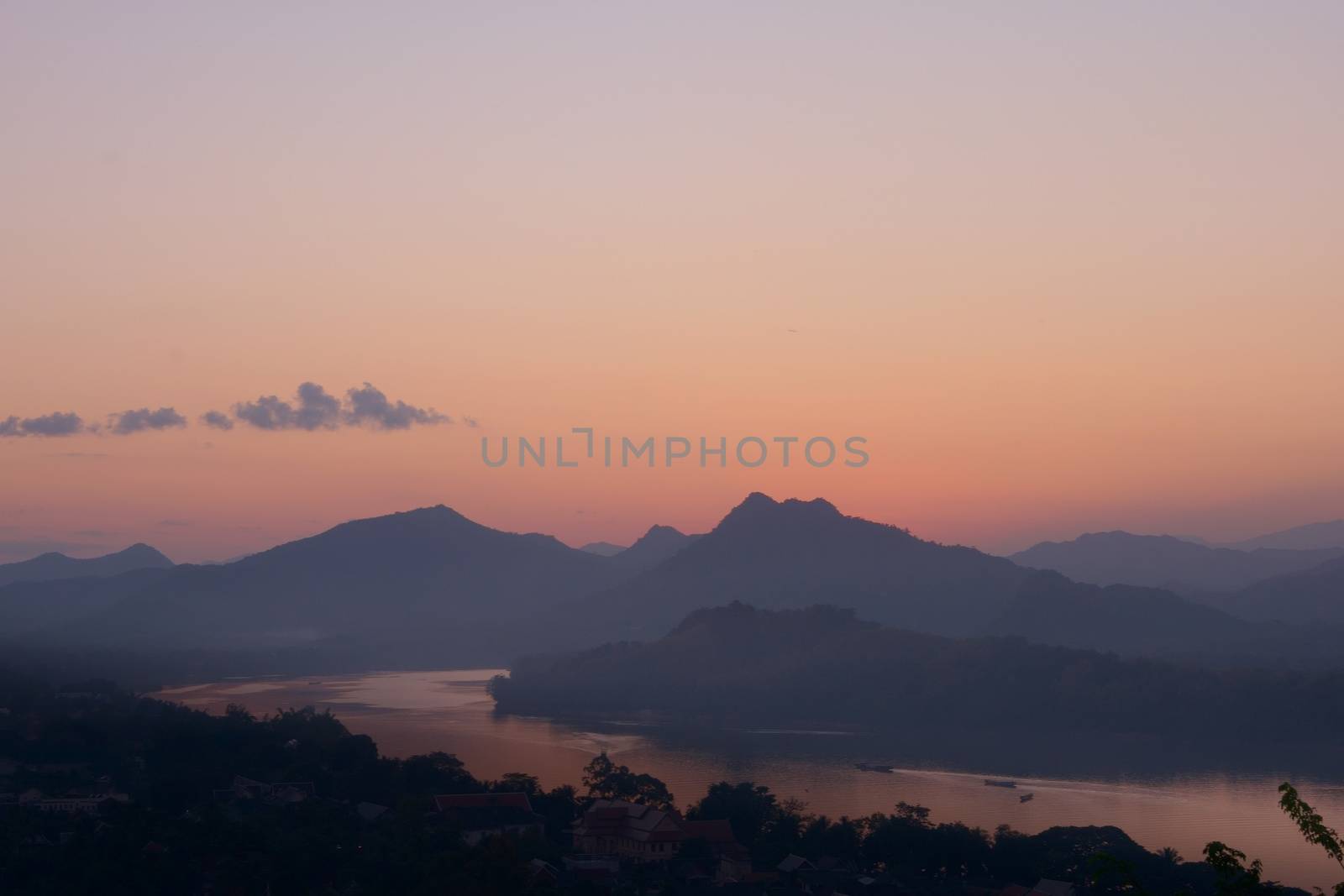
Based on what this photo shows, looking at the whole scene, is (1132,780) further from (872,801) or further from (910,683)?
(910,683)

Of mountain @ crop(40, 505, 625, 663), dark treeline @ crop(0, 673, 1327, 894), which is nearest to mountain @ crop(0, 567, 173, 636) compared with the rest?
mountain @ crop(40, 505, 625, 663)

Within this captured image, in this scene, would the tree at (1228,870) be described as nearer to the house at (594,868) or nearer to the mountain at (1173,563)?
the house at (594,868)

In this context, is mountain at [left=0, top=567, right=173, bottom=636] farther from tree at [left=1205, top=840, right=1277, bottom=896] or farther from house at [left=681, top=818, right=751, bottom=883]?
tree at [left=1205, top=840, right=1277, bottom=896]

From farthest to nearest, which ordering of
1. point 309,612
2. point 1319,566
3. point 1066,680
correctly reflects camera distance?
1. point 309,612
2. point 1319,566
3. point 1066,680

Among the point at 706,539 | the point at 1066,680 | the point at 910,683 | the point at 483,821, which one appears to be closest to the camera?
the point at 483,821

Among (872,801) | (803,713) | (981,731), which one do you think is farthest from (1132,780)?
(803,713)

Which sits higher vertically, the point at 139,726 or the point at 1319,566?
the point at 1319,566

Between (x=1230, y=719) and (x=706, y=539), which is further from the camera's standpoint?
(x=706, y=539)
